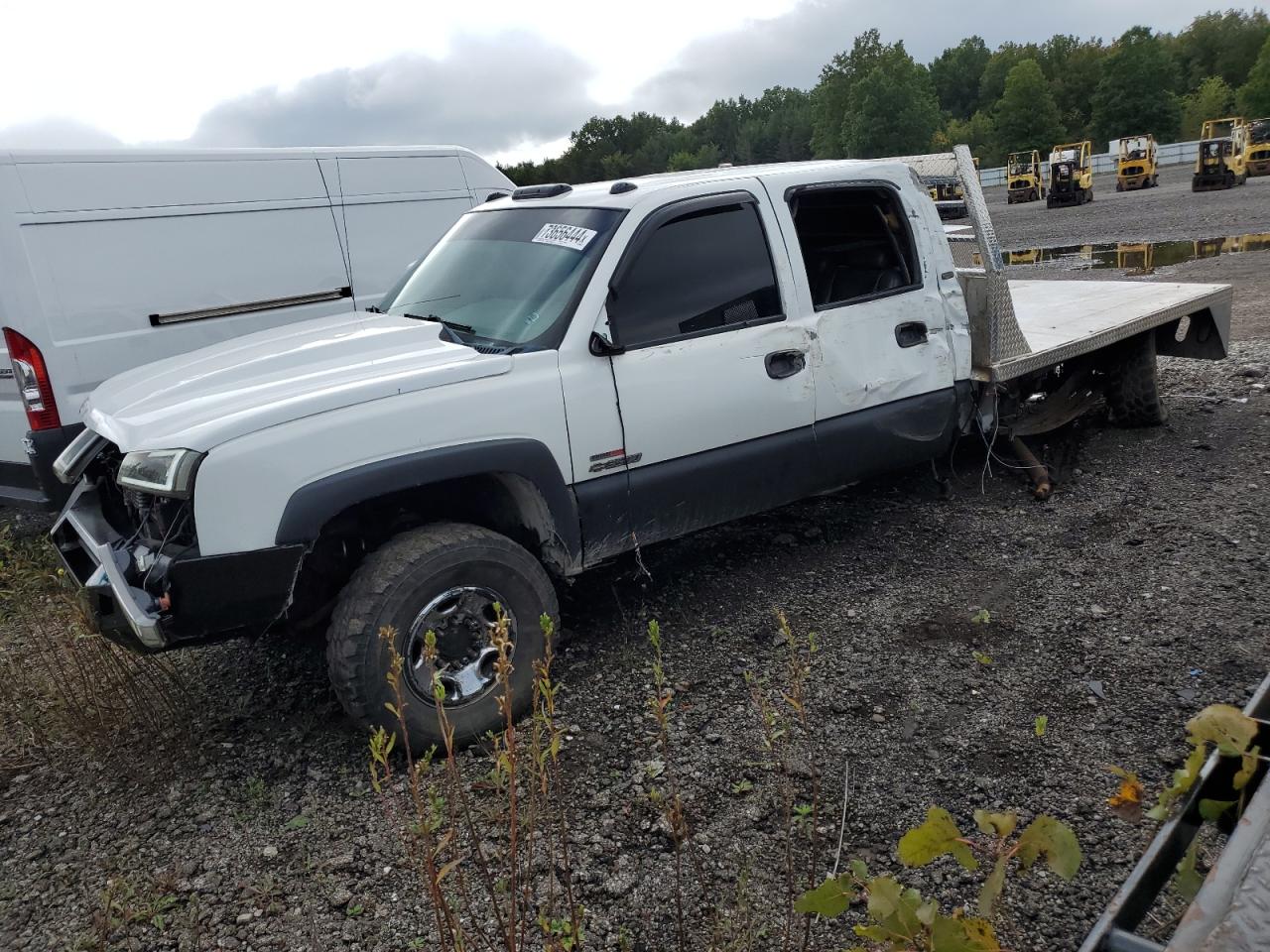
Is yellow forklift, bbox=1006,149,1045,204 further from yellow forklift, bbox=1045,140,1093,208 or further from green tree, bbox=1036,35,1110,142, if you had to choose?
green tree, bbox=1036,35,1110,142

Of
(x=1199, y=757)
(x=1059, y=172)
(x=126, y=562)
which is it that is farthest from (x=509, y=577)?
(x=1059, y=172)

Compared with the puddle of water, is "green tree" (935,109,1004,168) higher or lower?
higher

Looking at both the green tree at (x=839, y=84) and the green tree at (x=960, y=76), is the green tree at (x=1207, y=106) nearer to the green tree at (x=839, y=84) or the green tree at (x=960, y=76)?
the green tree at (x=839, y=84)

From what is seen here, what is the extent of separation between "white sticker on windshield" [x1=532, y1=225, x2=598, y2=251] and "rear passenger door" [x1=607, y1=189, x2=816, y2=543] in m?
0.20

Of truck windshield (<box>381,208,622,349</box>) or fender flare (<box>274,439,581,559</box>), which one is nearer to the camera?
fender flare (<box>274,439,581,559</box>)

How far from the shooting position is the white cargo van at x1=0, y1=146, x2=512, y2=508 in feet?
18.5

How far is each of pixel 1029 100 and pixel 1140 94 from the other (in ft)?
27.4

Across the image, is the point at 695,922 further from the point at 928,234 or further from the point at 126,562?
the point at 928,234

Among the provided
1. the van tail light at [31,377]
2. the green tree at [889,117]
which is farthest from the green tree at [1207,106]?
the van tail light at [31,377]

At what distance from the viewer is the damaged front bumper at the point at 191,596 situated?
3053 mm

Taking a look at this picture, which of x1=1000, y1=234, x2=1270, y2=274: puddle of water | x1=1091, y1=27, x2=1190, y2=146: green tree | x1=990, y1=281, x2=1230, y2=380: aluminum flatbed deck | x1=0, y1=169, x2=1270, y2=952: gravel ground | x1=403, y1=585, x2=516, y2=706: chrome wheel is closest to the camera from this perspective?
x1=0, y1=169, x2=1270, y2=952: gravel ground

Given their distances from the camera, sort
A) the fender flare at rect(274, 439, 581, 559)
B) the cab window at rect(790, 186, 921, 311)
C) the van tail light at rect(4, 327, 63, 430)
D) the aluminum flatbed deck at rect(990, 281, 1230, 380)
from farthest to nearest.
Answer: the van tail light at rect(4, 327, 63, 430) → the aluminum flatbed deck at rect(990, 281, 1230, 380) → the cab window at rect(790, 186, 921, 311) → the fender flare at rect(274, 439, 581, 559)

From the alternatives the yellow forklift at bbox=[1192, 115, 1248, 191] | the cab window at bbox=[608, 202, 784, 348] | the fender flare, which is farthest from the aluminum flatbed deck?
the yellow forklift at bbox=[1192, 115, 1248, 191]

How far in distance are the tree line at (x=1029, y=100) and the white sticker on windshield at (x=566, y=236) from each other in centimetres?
5555
